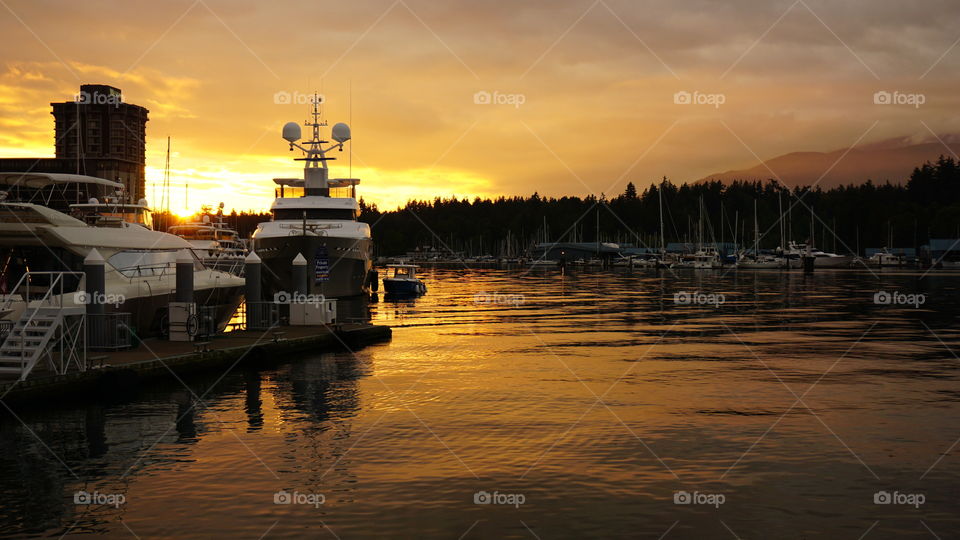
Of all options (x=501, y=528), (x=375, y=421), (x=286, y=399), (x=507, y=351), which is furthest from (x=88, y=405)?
(x=507, y=351)

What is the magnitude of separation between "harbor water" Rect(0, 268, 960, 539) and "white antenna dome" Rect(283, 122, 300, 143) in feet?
132

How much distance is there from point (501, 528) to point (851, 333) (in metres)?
32.9

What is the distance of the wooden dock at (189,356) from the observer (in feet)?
67.6

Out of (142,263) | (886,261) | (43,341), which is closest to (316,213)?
(142,263)

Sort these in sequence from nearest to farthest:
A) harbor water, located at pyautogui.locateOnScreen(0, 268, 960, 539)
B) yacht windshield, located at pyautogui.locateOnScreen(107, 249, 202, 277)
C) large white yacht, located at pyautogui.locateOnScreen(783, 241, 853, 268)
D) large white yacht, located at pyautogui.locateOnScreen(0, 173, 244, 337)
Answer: harbor water, located at pyautogui.locateOnScreen(0, 268, 960, 539) → large white yacht, located at pyautogui.locateOnScreen(0, 173, 244, 337) → yacht windshield, located at pyautogui.locateOnScreen(107, 249, 202, 277) → large white yacht, located at pyautogui.locateOnScreen(783, 241, 853, 268)

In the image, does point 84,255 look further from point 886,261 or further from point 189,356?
point 886,261

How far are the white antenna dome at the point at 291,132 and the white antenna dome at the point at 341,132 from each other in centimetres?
295

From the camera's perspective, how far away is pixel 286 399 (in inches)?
922

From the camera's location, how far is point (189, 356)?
25547mm

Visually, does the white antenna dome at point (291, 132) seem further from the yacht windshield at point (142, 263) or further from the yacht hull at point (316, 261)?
the yacht windshield at point (142, 263)

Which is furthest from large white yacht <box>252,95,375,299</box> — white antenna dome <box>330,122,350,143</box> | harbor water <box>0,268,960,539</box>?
harbor water <box>0,268,960,539</box>

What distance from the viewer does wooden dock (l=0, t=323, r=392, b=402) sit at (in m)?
20.6

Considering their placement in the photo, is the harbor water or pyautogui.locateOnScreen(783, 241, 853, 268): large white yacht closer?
the harbor water

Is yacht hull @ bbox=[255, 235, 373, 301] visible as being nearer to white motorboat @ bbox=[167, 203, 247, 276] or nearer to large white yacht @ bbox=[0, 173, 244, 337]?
white motorboat @ bbox=[167, 203, 247, 276]
